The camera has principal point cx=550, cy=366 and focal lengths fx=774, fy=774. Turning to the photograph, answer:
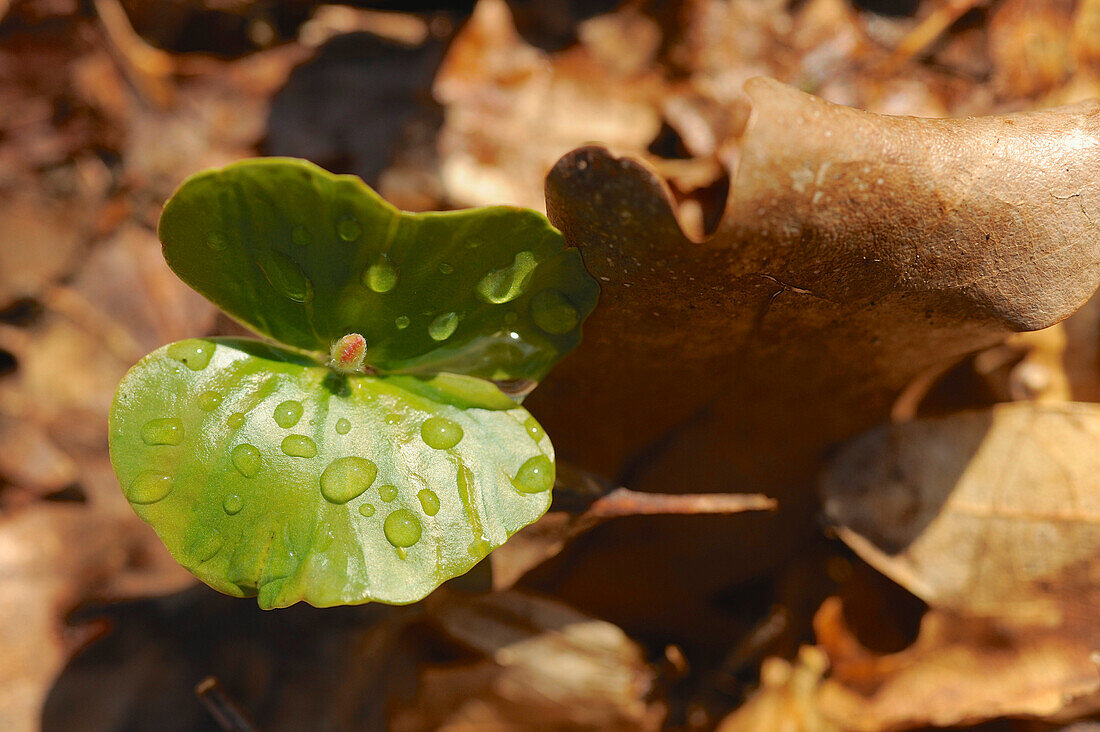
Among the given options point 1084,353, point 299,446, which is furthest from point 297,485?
point 1084,353

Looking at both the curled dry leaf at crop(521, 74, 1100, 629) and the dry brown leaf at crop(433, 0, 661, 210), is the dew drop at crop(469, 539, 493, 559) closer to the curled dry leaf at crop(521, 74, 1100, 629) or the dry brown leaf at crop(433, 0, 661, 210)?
the curled dry leaf at crop(521, 74, 1100, 629)

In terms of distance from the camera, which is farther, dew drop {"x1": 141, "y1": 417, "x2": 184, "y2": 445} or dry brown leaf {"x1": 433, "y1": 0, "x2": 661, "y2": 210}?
dry brown leaf {"x1": 433, "y1": 0, "x2": 661, "y2": 210}

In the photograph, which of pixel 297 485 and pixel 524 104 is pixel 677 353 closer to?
pixel 297 485

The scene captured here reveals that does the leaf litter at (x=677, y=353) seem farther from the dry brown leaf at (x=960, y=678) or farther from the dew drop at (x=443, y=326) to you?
the dew drop at (x=443, y=326)

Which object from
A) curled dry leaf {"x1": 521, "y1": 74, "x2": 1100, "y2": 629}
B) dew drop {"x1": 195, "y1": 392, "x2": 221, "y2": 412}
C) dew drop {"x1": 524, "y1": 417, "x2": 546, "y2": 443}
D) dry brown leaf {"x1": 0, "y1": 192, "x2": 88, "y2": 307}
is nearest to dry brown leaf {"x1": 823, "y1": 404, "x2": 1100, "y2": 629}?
curled dry leaf {"x1": 521, "y1": 74, "x2": 1100, "y2": 629}

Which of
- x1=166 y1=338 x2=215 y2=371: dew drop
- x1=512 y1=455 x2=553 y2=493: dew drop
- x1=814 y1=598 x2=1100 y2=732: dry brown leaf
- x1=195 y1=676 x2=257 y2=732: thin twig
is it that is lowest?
x1=195 y1=676 x2=257 y2=732: thin twig

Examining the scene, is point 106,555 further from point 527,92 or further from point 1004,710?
point 1004,710
